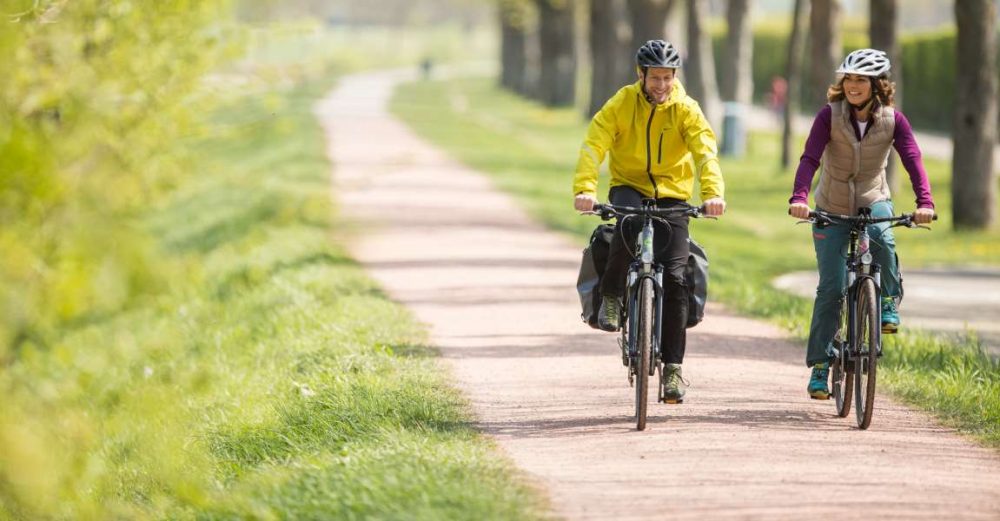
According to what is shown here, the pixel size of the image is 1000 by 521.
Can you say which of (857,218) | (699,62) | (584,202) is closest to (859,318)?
(857,218)

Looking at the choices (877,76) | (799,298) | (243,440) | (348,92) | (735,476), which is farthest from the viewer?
(348,92)

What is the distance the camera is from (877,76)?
784 centimetres

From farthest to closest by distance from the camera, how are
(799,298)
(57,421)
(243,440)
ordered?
(799,298) < (243,440) < (57,421)

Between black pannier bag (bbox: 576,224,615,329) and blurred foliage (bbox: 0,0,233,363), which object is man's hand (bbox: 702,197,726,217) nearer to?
black pannier bag (bbox: 576,224,615,329)

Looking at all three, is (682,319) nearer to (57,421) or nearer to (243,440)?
(243,440)

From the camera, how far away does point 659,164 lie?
7887 mm

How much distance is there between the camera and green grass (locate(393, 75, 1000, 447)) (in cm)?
916

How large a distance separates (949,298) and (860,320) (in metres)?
8.07

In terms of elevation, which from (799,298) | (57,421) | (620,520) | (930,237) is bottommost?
(930,237)

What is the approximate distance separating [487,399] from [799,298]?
5826 mm

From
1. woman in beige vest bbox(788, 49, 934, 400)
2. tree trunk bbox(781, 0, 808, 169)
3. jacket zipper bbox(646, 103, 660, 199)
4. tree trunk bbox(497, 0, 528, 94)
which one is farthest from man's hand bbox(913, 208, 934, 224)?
tree trunk bbox(497, 0, 528, 94)

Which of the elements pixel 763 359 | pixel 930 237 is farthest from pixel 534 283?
pixel 930 237

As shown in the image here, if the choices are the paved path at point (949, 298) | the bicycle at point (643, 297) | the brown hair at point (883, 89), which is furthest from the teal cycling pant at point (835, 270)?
the paved path at point (949, 298)

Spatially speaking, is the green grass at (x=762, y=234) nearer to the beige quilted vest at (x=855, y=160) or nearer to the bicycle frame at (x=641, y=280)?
the beige quilted vest at (x=855, y=160)
